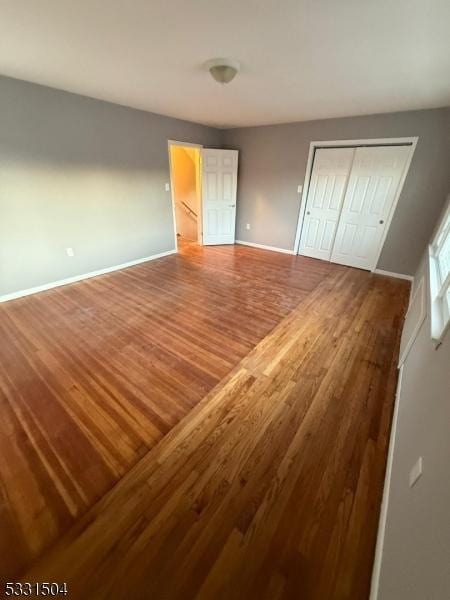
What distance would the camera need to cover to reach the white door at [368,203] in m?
3.65

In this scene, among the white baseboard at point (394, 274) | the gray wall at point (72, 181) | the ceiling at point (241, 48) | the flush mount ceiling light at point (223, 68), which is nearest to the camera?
the ceiling at point (241, 48)

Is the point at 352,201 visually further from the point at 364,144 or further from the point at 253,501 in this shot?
the point at 253,501

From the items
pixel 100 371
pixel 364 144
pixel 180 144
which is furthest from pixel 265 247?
pixel 100 371

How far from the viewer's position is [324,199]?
444 cm

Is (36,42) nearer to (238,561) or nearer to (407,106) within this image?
(238,561)

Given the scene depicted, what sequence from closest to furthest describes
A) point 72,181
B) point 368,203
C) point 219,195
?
point 72,181, point 368,203, point 219,195

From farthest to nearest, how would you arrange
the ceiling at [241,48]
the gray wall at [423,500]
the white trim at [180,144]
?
the white trim at [180,144] → the ceiling at [241,48] → the gray wall at [423,500]

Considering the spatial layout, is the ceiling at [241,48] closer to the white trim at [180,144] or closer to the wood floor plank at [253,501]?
the white trim at [180,144]

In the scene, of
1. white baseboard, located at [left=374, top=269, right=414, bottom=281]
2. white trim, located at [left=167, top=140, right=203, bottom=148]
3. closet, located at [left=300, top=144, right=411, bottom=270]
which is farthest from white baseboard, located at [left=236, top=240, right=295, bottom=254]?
white trim, located at [left=167, top=140, right=203, bottom=148]

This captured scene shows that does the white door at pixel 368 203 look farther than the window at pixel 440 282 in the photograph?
Yes

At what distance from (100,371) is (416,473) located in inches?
85.1

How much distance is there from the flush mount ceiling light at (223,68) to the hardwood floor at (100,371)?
2297mm

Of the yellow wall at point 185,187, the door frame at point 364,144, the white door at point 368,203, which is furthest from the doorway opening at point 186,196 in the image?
the white door at point 368,203

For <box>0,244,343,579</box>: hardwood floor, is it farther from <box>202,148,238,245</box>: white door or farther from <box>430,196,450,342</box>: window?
<box>202,148,238,245</box>: white door
